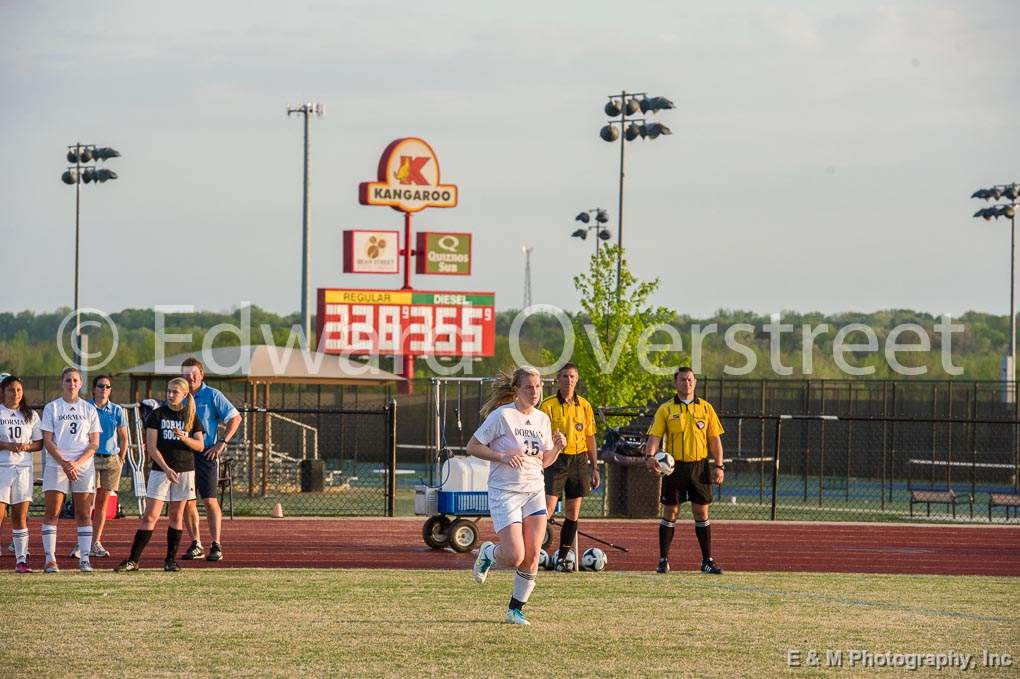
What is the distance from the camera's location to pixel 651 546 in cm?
1841

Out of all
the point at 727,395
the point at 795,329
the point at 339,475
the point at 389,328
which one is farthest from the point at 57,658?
the point at 795,329

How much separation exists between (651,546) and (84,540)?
24.0 ft

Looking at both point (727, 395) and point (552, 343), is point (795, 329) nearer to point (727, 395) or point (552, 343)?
point (552, 343)

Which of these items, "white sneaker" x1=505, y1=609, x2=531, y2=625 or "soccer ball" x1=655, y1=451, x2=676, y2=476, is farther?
"soccer ball" x1=655, y1=451, x2=676, y2=476

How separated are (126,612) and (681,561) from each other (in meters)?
7.46

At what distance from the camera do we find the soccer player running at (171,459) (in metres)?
13.5

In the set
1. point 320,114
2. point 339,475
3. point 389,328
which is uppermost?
point 320,114

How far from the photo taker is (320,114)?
144 ft

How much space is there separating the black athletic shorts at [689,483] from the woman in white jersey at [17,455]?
593 cm

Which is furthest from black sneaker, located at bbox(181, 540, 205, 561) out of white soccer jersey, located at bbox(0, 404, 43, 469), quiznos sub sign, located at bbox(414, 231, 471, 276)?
quiznos sub sign, located at bbox(414, 231, 471, 276)

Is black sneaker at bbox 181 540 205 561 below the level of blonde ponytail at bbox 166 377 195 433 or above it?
below

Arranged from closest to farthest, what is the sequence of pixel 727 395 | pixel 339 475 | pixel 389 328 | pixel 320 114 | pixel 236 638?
1. pixel 236 638
2. pixel 339 475
3. pixel 389 328
4. pixel 320 114
5. pixel 727 395

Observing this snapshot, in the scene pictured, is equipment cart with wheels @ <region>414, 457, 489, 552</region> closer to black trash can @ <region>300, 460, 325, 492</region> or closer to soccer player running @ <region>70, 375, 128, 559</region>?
soccer player running @ <region>70, 375, 128, 559</region>

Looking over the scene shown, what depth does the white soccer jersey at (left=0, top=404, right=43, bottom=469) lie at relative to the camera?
44.3 feet
